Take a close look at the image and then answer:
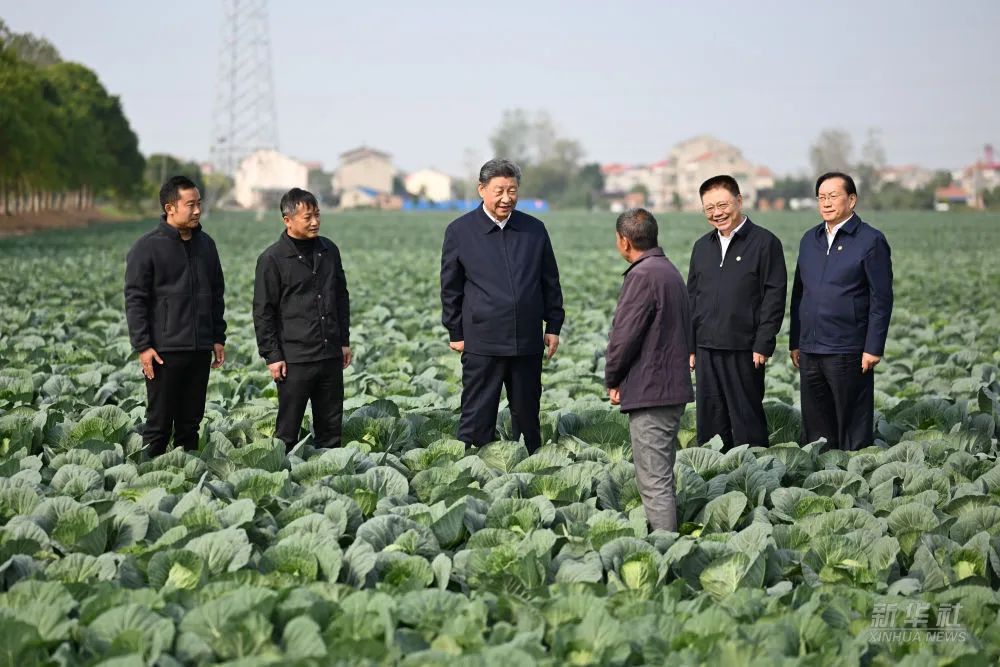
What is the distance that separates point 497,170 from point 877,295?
6.71 ft

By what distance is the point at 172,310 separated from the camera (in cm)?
576

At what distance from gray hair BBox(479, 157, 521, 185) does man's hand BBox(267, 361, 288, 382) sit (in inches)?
54.9

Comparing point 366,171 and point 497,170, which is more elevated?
point 366,171

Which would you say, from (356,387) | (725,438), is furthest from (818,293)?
(356,387)

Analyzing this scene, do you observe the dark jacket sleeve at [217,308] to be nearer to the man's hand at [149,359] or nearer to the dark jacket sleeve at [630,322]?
the man's hand at [149,359]

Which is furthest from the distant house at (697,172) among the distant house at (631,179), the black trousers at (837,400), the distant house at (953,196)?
the black trousers at (837,400)

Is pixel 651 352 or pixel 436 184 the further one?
pixel 436 184

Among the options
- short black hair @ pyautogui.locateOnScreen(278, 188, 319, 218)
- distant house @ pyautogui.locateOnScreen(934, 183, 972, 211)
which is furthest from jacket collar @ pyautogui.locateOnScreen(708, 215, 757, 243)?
distant house @ pyautogui.locateOnScreen(934, 183, 972, 211)

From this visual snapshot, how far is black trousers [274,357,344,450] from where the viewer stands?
19.3 feet

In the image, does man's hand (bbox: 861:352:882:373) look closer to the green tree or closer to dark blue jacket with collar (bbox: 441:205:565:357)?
dark blue jacket with collar (bbox: 441:205:565:357)

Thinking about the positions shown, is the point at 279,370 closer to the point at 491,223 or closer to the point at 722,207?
the point at 491,223

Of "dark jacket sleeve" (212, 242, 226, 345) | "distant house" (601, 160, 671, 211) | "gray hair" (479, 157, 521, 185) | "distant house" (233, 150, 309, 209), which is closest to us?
"gray hair" (479, 157, 521, 185)

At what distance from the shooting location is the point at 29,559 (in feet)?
13.4

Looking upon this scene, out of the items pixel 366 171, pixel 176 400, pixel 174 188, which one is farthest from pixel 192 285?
pixel 366 171
